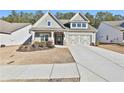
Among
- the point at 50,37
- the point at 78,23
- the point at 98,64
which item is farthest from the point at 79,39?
the point at 78,23

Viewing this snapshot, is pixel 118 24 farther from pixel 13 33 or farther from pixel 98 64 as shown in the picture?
pixel 13 33

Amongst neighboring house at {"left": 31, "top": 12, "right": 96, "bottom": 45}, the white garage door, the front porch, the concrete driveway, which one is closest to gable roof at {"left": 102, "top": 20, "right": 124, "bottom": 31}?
neighboring house at {"left": 31, "top": 12, "right": 96, "bottom": 45}

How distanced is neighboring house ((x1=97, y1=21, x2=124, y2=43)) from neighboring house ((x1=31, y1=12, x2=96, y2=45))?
0.60 meters

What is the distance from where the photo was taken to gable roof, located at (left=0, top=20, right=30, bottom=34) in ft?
40.2

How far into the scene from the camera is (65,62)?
1255cm

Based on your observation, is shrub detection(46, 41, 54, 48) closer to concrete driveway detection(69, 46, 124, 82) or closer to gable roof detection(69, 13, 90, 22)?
concrete driveway detection(69, 46, 124, 82)

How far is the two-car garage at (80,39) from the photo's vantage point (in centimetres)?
1270

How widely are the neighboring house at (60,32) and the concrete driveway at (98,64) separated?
607 millimetres

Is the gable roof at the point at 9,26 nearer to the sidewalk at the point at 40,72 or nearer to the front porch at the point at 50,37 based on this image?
the front porch at the point at 50,37

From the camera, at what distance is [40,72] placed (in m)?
Result: 10.4

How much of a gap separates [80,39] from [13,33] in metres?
3.96
